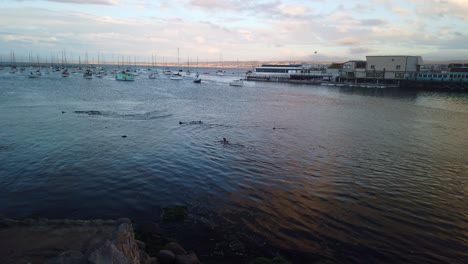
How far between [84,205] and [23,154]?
34.9 feet

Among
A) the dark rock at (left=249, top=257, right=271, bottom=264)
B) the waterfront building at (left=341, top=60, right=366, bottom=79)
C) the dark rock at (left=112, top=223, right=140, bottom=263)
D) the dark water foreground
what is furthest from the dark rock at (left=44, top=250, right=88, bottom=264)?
the waterfront building at (left=341, top=60, right=366, bottom=79)

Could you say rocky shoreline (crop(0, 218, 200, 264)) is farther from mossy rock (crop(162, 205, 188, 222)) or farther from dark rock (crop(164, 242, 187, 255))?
mossy rock (crop(162, 205, 188, 222))

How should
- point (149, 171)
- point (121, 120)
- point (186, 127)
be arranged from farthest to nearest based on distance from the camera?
point (121, 120) → point (186, 127) → point (149, 171)

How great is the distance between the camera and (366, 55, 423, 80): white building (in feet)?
364

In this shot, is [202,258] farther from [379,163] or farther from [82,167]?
[379,163]

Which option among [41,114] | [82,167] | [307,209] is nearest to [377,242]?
[307,209]

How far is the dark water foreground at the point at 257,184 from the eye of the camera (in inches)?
480

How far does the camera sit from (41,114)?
3766 cm

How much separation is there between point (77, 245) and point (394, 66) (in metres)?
124

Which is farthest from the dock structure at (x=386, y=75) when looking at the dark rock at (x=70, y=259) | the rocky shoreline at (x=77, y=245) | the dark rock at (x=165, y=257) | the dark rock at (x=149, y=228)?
the dark rock at (x=70, y=259)

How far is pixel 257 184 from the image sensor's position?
17672 mm

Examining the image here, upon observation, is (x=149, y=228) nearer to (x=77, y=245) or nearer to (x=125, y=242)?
(x=77, y=245)

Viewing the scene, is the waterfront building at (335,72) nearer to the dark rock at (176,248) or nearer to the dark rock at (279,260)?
the dark rock at (279,260)

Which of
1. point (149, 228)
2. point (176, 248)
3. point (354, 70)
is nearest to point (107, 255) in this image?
point (176, 248)
